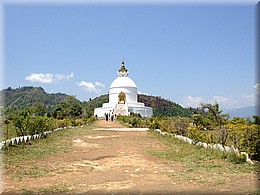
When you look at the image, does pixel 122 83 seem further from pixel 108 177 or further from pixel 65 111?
pixel 108 177

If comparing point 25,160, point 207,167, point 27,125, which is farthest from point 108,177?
point 27,125

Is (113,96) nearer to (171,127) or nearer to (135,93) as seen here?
(135,93)

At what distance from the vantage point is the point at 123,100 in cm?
3678

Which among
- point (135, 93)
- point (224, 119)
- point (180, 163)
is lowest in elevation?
point (180, 163)

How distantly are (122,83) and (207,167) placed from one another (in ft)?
107

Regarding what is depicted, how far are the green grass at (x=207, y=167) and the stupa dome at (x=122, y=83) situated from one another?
30353 millimetres

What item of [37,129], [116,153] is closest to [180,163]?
[116,153]

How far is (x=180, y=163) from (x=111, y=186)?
7.49 feet

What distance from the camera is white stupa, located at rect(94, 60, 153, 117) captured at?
1329 inches

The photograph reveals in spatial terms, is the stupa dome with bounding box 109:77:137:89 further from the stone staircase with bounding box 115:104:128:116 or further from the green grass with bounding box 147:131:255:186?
the green grass with bounding box 147:131:255:186

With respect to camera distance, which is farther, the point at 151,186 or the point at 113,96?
the point at 113,96

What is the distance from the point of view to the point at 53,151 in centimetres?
764

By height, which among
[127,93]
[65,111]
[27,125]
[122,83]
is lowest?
[27,125]

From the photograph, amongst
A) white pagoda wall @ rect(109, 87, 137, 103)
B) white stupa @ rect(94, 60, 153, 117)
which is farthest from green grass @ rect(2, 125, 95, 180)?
white pagoda wall @ rect(109, 87, 137, 103)
